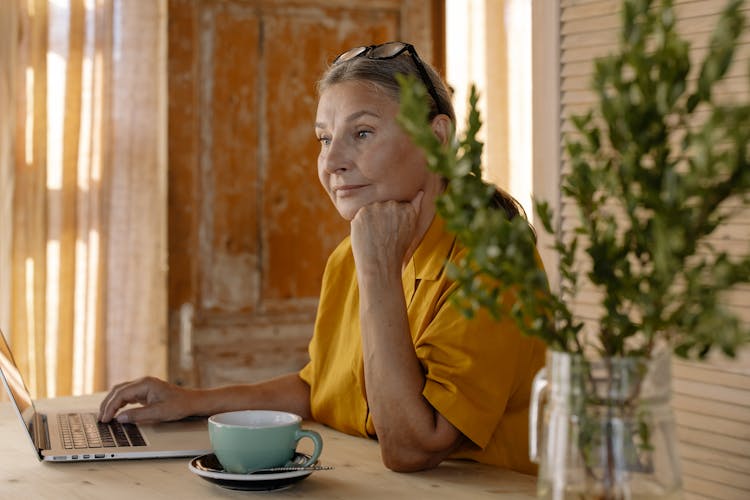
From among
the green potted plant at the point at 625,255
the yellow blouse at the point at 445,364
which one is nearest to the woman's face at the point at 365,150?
the yellow blouse at the point at 445,364

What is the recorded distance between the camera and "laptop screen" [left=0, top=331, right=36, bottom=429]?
1.45 m

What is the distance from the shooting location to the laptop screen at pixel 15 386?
4.75 ft

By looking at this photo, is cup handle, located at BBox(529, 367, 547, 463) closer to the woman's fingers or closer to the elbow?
the elbow

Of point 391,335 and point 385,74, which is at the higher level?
point 385,74

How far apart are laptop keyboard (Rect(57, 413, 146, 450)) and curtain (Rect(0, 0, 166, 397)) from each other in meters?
1.51

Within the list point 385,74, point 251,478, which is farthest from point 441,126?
point 251,478

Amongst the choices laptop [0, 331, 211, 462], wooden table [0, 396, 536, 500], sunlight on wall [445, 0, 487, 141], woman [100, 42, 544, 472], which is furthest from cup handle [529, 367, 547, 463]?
sunlight on wall [445, 0, 487, 141]

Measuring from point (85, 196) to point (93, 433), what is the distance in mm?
1750

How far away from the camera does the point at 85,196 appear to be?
125 inches

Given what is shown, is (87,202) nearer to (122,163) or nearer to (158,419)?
(122,163)

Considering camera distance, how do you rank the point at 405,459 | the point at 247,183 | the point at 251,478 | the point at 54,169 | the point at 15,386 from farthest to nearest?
the point at 247,183, the point at 54,169, the point at 15,386, the point at 405,459, the point at 251,478

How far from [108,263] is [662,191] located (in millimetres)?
2690

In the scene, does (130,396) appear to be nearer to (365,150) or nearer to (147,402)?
(147,402)

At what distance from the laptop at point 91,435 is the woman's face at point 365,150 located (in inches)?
18.5
